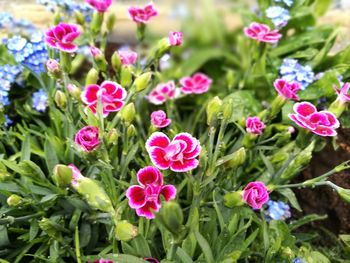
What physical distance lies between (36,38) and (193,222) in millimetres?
758

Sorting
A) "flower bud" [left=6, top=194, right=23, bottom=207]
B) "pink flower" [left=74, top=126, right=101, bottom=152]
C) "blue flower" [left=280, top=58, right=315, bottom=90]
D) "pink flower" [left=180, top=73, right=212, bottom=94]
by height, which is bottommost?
"pink flower" [left=180, top=73, right=212, bottom=94]

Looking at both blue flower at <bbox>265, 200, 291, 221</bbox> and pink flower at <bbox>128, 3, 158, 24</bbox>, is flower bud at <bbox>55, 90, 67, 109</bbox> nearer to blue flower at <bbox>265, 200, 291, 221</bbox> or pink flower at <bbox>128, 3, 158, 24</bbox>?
pink flower at <bbox>128, 3, 158, 24</bbox>

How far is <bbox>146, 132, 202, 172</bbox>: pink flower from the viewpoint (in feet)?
2.85

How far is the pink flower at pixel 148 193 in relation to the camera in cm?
87

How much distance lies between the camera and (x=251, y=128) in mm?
1127

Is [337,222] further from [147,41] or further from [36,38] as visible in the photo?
[147,41]

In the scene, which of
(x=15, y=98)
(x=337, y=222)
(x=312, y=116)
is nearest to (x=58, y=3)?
(x=15, y=98)

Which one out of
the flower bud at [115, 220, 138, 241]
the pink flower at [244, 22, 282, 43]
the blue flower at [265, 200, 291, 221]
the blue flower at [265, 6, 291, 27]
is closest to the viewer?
the flower bud at [115, 220, 138, 241]

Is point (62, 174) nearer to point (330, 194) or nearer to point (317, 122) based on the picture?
point (317, 122)

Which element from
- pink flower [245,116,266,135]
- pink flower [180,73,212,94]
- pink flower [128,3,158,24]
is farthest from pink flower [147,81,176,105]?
pink flower [245,116,266,135]

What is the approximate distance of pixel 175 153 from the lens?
0.87 metres

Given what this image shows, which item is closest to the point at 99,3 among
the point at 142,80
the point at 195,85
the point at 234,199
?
the point at 142,80

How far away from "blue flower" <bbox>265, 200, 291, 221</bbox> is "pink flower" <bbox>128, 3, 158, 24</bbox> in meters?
0.58

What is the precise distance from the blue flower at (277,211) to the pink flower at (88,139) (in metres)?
0.51
